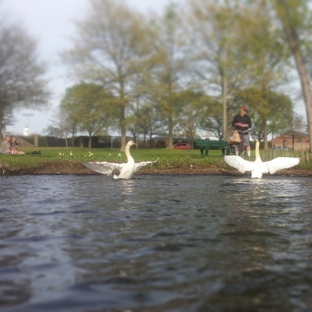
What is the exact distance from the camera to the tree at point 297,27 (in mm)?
13523

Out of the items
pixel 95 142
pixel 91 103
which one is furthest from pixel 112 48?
pixel 95 142

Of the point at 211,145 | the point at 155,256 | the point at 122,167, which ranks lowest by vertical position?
the point at 155,256

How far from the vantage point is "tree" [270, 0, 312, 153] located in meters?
13.5

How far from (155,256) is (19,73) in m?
35.2

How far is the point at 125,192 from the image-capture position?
11.1 metres

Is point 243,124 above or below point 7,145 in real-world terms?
above

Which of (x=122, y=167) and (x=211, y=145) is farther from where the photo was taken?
(x=211, y=145)

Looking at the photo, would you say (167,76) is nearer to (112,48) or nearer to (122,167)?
(112,48)

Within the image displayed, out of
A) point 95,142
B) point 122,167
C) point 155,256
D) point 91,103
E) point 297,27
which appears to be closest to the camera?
point 155,256

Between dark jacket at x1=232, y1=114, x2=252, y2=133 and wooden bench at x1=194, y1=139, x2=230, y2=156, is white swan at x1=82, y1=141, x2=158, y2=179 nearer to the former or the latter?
dark jacket at x1=232, y1=114, x2=252, y2=133

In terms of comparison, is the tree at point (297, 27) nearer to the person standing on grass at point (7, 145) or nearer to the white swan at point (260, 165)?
the white swan at point (260, 165)

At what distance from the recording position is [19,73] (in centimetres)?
3738

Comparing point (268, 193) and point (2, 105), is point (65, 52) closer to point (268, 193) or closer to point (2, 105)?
point (2, 105)

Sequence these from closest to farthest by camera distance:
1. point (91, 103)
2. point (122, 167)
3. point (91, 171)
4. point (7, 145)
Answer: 1. point (122, 167)
2. point (91, 171)
3. point (7, 145)
4. point (91, 103)
